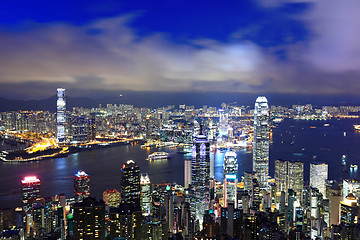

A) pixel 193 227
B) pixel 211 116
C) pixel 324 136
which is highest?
pixel 211 116

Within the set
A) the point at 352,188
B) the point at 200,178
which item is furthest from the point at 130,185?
the point at 352,188

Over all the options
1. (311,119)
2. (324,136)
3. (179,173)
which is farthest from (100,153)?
(311,119)

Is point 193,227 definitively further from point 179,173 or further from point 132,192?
point 179,173

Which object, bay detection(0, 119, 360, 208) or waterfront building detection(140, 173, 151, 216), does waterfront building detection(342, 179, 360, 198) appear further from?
waterfront building detection(140, 173, 151, 216)

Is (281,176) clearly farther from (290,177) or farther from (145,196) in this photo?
(145,196)

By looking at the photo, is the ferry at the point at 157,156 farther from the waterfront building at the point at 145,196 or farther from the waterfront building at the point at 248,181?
the waterfront building at the point at 248,181

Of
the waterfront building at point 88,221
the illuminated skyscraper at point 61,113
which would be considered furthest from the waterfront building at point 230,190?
the illuminated skyscraper at point 61,113

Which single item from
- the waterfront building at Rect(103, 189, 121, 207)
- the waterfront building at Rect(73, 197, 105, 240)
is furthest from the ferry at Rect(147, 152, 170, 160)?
the waterfront building at Rect(73, 197, 105, 240)
